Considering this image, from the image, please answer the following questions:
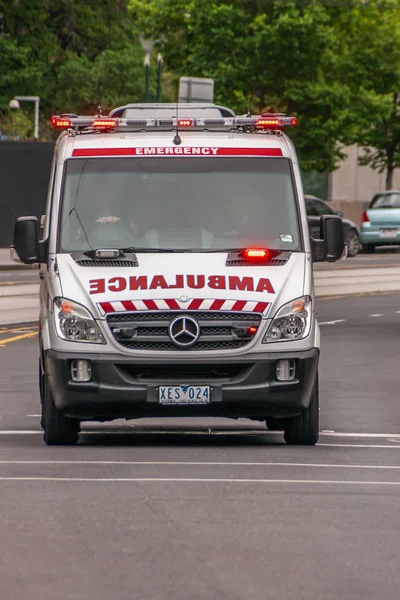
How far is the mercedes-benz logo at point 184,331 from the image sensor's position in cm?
1097

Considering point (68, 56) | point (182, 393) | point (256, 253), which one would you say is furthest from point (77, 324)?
point (68, 56)

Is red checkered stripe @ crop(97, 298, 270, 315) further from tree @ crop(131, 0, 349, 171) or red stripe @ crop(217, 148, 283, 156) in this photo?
tree @ crop(131, 0, 349, 171)

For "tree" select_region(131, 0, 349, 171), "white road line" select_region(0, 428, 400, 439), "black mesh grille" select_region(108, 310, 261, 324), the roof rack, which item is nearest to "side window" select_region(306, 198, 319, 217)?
"tree" select_region(131, 0, 349, 171)

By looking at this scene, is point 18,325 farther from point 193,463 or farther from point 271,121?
point 193,463

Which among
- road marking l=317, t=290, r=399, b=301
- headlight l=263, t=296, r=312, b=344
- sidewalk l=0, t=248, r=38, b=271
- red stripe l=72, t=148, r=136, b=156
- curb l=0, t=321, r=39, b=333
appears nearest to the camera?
headlight l=263, t=296, r=312, b=344

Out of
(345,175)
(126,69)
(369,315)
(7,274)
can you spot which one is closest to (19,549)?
(369,315)

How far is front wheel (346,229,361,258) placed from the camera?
44.9 metres

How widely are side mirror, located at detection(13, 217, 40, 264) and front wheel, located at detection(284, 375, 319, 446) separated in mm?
2048

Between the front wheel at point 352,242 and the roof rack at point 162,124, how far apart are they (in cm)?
3227

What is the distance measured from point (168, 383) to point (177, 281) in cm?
65

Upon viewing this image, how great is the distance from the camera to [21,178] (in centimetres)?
4556

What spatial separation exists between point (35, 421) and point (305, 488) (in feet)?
14.0

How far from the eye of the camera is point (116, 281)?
1108 centimetres

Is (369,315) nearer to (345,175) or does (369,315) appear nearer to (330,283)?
(330,283)
